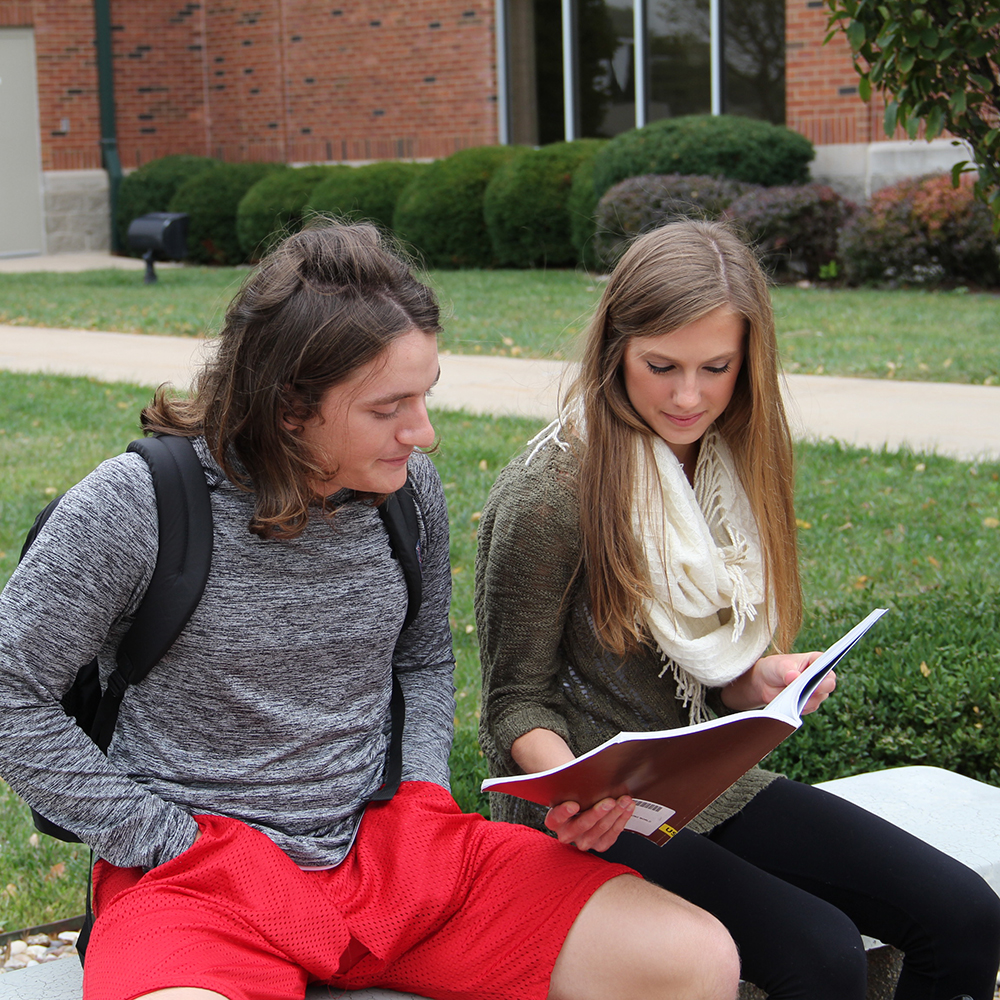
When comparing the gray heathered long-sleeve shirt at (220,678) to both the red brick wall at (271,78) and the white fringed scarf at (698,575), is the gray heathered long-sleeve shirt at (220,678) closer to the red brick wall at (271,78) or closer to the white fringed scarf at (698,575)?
the white fringed scarf at (698,575)

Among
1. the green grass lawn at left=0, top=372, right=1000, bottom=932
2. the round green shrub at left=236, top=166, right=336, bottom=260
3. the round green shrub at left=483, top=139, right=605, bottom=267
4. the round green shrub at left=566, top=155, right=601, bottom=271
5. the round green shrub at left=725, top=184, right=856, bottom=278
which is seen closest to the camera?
the green grass lawn at left=0, top=372, right=1000, bottom=932

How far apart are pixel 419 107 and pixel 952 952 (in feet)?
53.5

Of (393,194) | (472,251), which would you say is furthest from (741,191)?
(393,194)

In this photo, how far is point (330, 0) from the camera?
17.6 m

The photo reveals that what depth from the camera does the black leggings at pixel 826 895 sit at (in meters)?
1.96

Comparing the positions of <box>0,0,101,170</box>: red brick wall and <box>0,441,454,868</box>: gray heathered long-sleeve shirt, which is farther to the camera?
<box>0,0,101,170</box>: red brick wall

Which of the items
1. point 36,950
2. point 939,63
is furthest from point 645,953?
point 939,63

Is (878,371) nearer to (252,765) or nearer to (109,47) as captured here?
(252,765)

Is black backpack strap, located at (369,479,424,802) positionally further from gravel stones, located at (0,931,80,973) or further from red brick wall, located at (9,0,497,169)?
red brick wall, located at (9,0,497,169)

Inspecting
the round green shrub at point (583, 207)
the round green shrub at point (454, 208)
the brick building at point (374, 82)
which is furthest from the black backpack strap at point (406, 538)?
the round green shrub at point (454, 208)

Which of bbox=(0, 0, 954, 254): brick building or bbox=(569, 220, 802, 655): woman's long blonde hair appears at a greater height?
bbox=(0, 0, 954, 254): brick building

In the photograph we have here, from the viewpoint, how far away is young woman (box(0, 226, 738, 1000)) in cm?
174

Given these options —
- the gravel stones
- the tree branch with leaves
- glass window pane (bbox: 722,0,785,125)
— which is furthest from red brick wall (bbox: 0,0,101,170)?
the gravel stones

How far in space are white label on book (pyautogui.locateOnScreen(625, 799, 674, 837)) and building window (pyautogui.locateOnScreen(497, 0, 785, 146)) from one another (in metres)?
13.6
